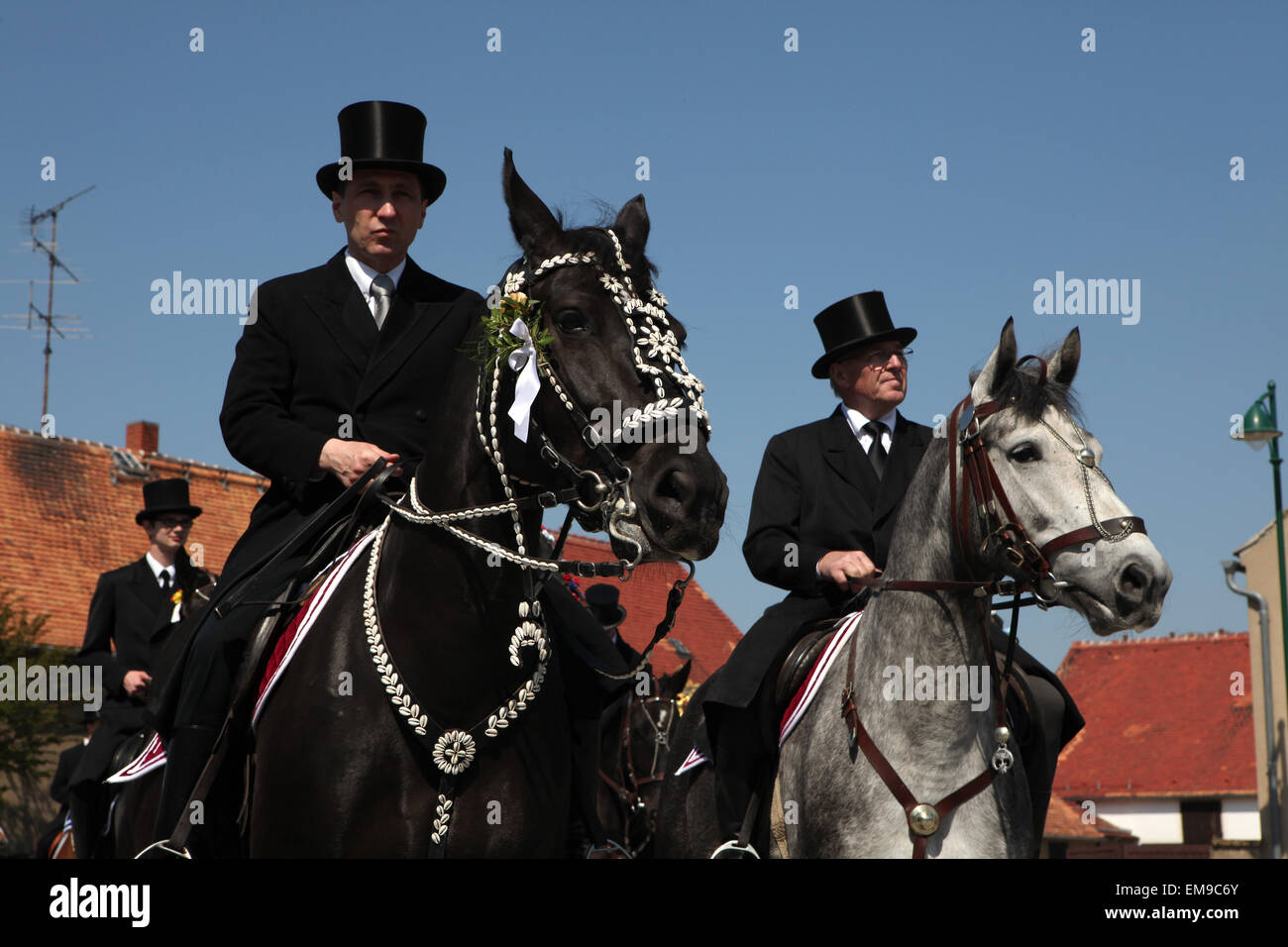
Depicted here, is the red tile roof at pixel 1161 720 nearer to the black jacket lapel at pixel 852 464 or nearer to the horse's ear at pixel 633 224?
the black jacket lapel at pixel 852 464

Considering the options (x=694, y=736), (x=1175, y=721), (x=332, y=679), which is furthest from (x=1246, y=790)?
(x=332, y=679)

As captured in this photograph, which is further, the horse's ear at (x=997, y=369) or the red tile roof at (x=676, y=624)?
the red tile roof at (x=676, y=624)

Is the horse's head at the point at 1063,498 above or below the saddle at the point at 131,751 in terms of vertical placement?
above

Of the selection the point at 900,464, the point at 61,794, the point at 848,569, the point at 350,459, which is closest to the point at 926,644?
the point at 848,569

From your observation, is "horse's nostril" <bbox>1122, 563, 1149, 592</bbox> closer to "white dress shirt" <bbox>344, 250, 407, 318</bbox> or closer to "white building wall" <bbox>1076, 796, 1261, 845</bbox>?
"white dress shirt" <bbox>344, 250, 407, 318</bbox>

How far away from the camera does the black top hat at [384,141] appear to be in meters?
5.51

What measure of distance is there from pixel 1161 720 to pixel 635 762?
49589 millimetres

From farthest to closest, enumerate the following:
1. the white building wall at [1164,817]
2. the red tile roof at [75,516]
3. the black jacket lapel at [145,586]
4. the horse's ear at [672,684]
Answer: the white building wall at [1164,817], the red tile roof at [75,516], the horse's ear at [672,684], the black jacket lapel at [145,586]

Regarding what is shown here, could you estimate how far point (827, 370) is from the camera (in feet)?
25.5

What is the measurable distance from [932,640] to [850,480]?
4.99 feet

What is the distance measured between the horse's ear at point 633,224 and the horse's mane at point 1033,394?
6.15 feet

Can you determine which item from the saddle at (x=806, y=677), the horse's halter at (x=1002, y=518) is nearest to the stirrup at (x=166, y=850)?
the saddle at (x=806, y=677)

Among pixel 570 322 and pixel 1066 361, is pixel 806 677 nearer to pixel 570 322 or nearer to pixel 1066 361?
pixel 1066 361
